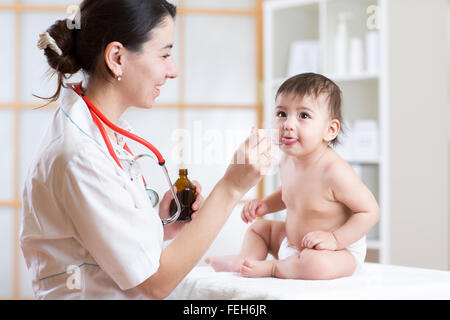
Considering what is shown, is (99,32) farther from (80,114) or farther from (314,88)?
(314,88)

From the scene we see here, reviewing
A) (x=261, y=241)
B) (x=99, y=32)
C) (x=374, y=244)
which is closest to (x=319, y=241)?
(x=261, y=241)

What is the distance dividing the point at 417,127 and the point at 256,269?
1.63 metres

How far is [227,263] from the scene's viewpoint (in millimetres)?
1287

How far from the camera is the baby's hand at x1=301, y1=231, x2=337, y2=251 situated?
1.18 m

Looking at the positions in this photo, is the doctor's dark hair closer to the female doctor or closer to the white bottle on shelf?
the female doctor

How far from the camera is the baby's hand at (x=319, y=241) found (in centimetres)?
118

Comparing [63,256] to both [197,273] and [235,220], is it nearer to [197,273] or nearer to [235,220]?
[197,273]

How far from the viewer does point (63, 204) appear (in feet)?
3.06

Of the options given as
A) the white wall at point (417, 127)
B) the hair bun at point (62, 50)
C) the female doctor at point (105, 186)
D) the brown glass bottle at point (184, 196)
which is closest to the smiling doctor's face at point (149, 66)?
the female doctor at point (105, 186)

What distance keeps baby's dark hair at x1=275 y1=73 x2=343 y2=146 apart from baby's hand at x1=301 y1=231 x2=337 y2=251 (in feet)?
0.86

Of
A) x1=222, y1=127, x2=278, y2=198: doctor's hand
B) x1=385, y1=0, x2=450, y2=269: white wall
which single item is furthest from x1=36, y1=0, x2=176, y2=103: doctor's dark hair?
x1=385, y1=0, x2=450, y2=269: white wall

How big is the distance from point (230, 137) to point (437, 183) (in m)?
1.66

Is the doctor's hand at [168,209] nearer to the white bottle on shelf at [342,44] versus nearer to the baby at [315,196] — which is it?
the baby at [315,196]
